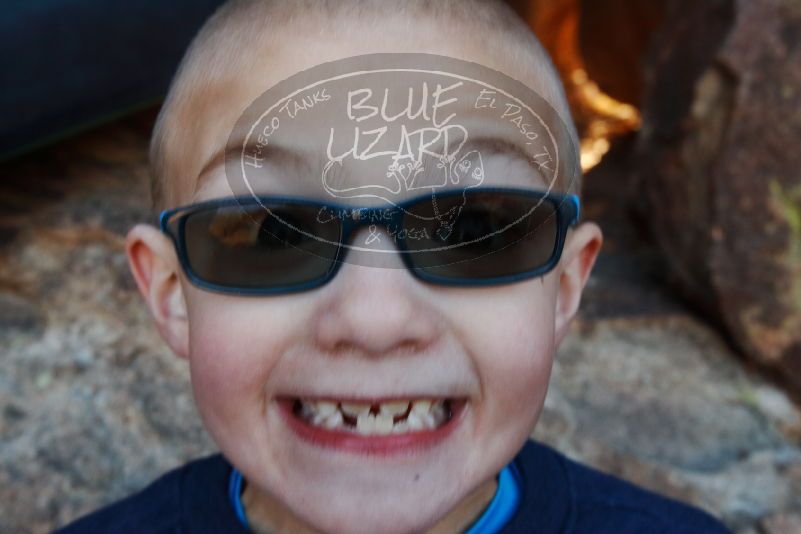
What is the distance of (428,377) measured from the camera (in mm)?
800

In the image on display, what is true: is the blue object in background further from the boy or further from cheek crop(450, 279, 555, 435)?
cheek crop(450, 279, 555, 435)

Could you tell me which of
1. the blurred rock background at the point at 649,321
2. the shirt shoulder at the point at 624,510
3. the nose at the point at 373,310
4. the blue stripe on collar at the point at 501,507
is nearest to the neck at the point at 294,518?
the blue stripe on collar at the point at 501,507

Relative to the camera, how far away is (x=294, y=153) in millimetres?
759

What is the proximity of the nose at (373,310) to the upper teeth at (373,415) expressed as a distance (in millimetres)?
72

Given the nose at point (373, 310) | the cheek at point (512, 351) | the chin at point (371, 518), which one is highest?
the nose at point (373, 310)

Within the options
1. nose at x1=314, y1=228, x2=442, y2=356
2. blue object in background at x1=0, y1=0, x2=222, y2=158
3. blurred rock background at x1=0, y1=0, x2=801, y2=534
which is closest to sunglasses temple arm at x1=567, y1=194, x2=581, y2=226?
nose at x1=314, y1=228, x2=442, y2=356

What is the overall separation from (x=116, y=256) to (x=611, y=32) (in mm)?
2465

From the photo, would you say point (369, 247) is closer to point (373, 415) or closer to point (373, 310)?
point (373, 310)

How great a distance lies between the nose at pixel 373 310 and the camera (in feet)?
2.51

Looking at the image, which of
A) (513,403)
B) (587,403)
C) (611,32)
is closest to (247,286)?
(513,403)

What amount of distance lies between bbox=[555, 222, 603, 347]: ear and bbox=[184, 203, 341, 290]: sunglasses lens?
1.14ft

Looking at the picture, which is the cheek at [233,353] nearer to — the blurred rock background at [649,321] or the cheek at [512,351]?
the cheek at [512,351]

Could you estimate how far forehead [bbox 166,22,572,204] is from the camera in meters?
0.74

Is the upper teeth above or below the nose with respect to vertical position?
below
